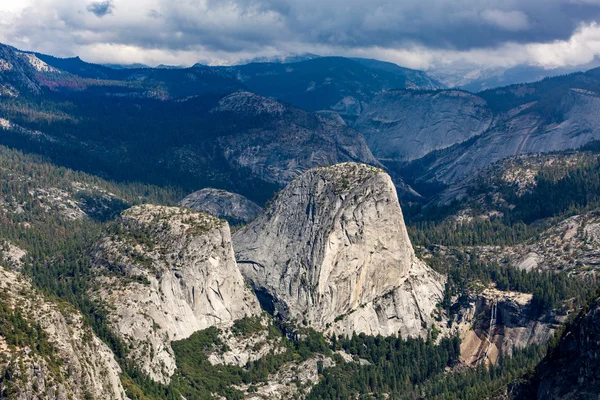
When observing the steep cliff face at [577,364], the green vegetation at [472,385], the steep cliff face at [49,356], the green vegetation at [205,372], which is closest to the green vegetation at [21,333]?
the steep cliff face at [49,356]

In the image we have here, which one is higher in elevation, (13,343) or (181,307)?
(13,343)

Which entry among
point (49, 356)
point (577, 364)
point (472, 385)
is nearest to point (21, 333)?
point (49, 356)

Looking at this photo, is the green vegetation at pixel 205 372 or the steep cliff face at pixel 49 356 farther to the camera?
the green vegetation at pixel 205 372

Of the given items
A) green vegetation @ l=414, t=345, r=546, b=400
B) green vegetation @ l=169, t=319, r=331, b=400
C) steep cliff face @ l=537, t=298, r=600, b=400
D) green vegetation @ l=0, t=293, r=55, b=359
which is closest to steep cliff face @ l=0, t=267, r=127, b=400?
green vegetation @ l=0, t=293, r=55, b=359

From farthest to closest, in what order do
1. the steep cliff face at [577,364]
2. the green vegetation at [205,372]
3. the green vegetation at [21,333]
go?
the green vegetation at [205,372] < the steep cliff face at [577,364] < the green vegetation at [21,333]

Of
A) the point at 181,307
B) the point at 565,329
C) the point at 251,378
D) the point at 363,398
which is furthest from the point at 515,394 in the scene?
the point at 181,307

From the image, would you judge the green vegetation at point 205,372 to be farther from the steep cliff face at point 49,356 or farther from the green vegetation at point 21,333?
the green vegetation at point 21,333

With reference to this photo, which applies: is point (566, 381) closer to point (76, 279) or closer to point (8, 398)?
point (8, 398)

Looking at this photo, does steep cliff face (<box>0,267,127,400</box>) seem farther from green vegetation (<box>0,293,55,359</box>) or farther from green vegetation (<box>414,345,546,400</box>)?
green vegetation (<box>414,345,546,400</box>)
